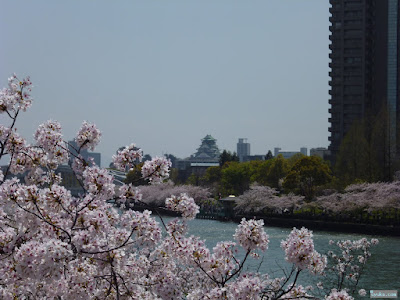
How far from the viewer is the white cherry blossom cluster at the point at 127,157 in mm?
6004

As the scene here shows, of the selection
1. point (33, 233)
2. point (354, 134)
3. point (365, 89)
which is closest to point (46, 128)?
point (33, 233)

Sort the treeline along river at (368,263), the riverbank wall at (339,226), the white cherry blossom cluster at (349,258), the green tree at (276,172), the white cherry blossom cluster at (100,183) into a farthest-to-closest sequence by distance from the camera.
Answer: the green tree at (276,172)
the riverbank wall at (339,226)
the treeline along river at (368,263)
the white cherry blossom cluster at (349,258)
the white cherry blossom cluster at (100,183)

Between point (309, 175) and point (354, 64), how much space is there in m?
20.6

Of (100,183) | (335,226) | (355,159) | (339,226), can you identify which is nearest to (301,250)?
(100,183)

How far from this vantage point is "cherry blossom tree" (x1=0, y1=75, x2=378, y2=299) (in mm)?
4461

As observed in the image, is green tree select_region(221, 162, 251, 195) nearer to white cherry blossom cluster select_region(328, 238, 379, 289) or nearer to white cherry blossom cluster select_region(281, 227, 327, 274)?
white cherry blossom cluster select_region(328, 238, 379, 289)

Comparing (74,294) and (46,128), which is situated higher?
(46,128)

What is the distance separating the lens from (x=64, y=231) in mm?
4457

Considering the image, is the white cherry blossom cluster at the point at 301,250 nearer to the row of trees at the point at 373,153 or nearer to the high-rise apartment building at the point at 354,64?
the row of trees at the point at 373,153

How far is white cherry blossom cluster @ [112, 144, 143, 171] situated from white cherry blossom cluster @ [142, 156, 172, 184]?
453 millimetres

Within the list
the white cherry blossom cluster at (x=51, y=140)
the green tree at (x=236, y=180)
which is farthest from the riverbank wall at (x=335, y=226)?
the white cherry blossom cluster at (x=51, y=140)

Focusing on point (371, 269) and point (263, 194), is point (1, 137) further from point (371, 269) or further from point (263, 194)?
point (263, 194)

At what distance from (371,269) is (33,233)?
70.2 feet

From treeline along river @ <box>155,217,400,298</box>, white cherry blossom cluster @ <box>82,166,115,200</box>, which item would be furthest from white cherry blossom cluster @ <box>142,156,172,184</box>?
treeline along river @ <box>155,217,400,298</box>
